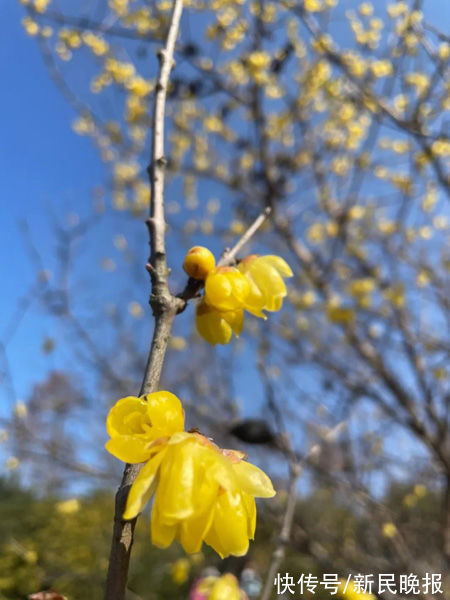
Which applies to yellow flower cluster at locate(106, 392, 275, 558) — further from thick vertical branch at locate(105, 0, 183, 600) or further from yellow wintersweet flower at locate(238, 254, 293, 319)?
yellow wintersweet flower at locate(238, 254, 293, 319)

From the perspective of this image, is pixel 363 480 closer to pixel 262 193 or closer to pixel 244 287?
pixel 262 193

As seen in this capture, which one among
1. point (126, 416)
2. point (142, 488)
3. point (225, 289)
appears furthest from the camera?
point (225, 289)

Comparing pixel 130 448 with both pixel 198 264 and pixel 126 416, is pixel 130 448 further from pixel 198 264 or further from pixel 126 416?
pixel 198 264

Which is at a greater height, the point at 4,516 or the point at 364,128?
the point at 364,128

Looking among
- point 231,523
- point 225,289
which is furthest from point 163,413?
point 225,289

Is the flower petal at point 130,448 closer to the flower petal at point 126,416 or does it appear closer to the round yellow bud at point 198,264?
the flower petal at point 126,416

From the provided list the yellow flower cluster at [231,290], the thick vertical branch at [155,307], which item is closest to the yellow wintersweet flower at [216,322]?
the yellow flower cluster at [231,290]

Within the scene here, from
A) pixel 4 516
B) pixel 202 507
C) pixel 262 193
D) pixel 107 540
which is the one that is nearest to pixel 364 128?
pixel 262 193

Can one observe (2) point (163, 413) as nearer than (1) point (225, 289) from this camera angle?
Yes
